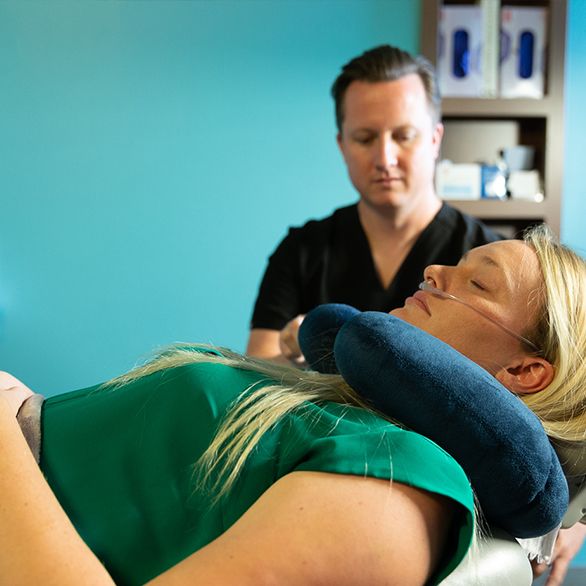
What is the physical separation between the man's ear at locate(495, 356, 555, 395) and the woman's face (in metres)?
0.01

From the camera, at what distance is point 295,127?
3.48m

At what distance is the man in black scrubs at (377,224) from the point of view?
246cm

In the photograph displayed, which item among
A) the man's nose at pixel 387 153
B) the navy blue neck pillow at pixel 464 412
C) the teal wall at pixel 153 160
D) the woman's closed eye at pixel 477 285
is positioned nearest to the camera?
the navy blue neck pillow at pixel 464 412

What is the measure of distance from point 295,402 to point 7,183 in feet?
8.81

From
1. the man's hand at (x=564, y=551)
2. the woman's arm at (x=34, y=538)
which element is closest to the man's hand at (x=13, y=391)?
the woman's arm at (x=34, y=538)

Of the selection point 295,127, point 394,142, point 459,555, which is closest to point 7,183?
point 295,127

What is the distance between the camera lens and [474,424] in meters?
0.94

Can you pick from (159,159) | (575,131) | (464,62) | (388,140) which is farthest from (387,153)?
(575,131)

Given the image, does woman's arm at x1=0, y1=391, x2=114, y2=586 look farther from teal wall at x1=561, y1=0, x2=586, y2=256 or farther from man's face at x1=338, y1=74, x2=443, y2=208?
teal wall at x1=561, y1=0, x2=586, y2=256

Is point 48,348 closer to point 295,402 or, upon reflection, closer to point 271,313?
point 271,313

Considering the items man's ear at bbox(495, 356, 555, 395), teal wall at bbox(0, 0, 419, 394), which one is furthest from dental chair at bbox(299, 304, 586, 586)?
teal wall at bbox(0, 0, 419, 394)

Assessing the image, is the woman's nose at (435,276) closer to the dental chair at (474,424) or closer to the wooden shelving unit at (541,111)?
the dental chair at (474,424)

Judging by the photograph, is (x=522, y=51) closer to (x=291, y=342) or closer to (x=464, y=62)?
(x=464, y=62)

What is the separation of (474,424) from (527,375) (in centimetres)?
32
